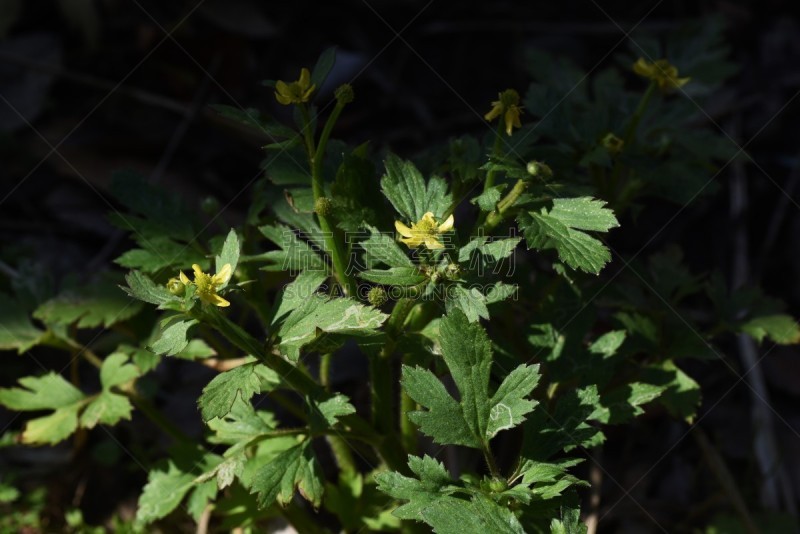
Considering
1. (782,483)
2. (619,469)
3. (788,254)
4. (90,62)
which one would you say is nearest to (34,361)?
(90,62)

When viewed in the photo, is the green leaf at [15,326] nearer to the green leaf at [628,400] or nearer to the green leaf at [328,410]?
the green leaf at [328,410]

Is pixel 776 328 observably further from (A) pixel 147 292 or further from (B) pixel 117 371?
(B) pixel 117 371

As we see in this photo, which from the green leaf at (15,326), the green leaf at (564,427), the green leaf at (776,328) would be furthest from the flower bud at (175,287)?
the green leaf at (776,328)

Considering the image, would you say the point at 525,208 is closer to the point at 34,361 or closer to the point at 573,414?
the point at 573,414

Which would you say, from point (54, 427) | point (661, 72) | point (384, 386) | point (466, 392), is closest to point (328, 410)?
point (384, 386)

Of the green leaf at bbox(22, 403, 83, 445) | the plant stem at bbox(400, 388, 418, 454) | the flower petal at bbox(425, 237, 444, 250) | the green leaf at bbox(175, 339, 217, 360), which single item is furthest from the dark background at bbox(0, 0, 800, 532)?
the flower petal at bbox(425, 237, 444, 250)

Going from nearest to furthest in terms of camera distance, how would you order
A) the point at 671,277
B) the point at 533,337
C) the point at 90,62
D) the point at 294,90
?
the point at 294,90 < the point at 533,337 < the point at 671,277 < the point at 90,62

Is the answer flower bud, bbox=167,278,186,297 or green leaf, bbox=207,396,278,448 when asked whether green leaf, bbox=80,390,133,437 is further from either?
flower bud, bbox=167,278,186,297
